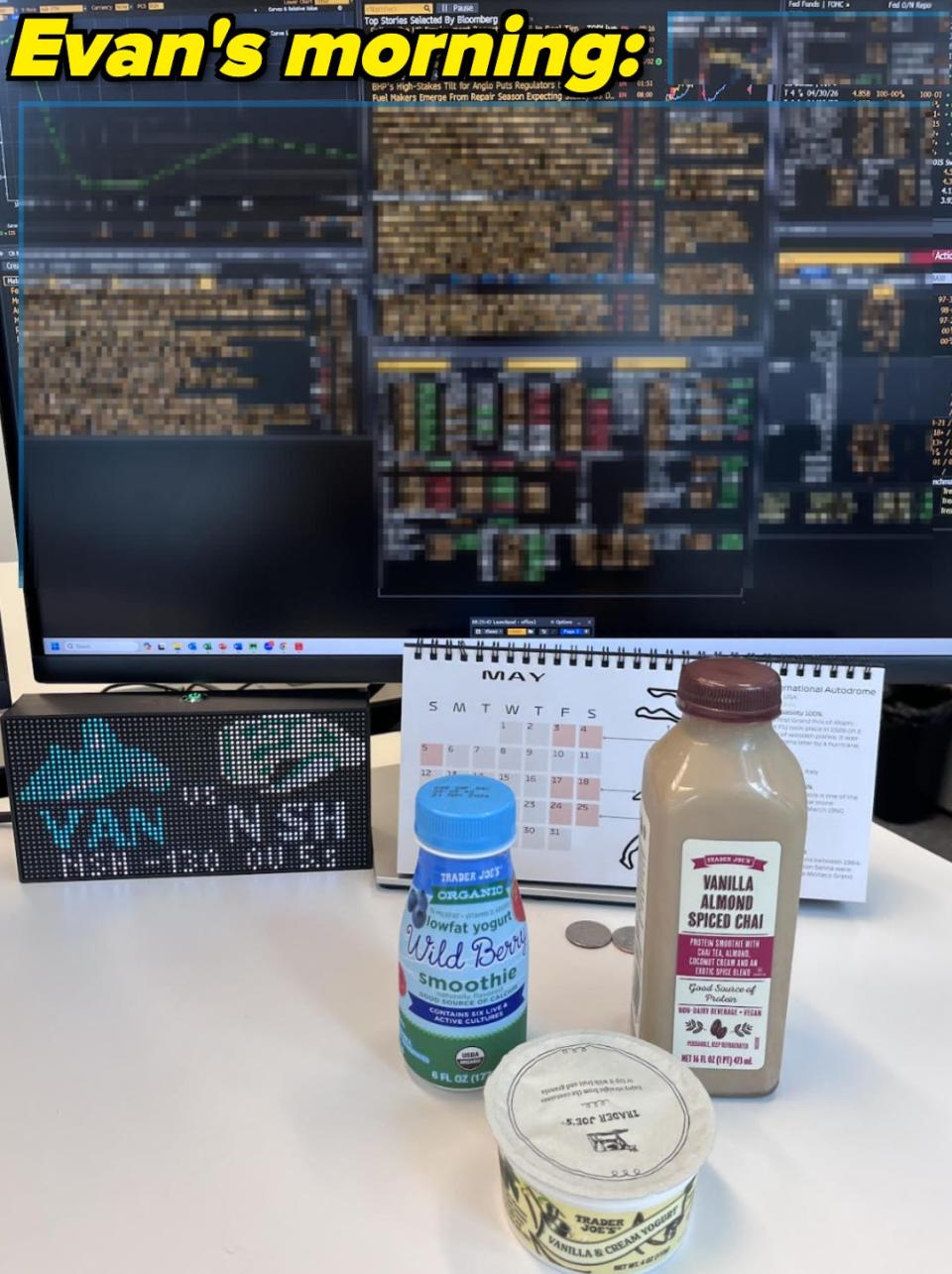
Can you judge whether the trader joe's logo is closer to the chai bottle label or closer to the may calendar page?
the may calendar page

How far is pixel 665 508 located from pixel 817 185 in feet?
0.80

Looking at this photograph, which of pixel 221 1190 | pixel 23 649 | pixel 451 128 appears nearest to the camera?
pixel 221 1190

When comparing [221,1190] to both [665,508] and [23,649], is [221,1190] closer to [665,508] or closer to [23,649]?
[665,508]

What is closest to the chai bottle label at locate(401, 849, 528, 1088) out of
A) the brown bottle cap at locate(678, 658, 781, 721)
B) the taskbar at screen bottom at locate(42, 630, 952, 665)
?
the brown bottle cap at locate(678, 658, 781, 721)

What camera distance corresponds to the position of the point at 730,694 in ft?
1.73

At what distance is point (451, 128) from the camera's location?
0.72m

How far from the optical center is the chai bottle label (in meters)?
0.56

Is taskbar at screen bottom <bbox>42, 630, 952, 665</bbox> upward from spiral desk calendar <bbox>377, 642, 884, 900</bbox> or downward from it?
upward

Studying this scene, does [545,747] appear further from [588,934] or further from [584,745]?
[588,934]

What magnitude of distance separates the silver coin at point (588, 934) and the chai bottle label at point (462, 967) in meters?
0.15

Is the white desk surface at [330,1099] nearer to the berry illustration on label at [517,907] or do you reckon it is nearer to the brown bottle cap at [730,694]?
the berry illustration on label at [517,907]

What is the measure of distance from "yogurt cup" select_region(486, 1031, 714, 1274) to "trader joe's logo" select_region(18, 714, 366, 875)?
31 cm

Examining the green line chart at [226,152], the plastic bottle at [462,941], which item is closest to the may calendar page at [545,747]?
the plastic bottle at [462,941]

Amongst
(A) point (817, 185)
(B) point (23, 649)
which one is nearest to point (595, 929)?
(A) point (817, 185)
